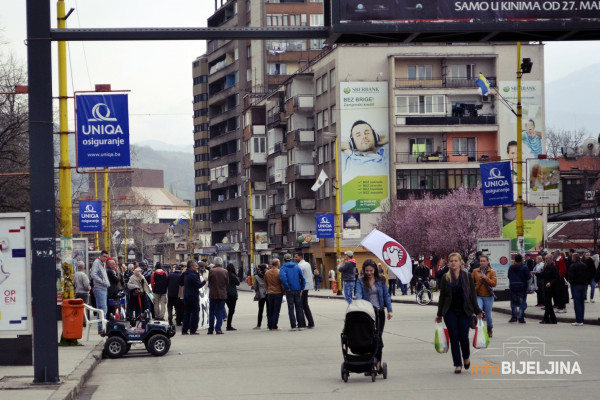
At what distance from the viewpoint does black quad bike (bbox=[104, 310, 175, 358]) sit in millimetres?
21406

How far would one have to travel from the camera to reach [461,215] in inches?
3297

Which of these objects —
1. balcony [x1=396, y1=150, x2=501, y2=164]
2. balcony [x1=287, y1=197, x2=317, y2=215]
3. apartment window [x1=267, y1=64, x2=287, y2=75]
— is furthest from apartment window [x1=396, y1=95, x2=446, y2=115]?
apartment window [x1=267, y1=64, x2=287, y2=75]

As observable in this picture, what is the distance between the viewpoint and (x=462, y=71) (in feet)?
293

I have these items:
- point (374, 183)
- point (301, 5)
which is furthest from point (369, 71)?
point (301, 5)

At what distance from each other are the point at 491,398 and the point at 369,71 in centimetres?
7734

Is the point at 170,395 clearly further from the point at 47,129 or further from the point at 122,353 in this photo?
the point at 122,353

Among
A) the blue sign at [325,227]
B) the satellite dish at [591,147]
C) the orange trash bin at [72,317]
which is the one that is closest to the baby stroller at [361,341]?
the orange trash bin at [72,317]

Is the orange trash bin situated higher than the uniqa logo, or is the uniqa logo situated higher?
the uniqa logo

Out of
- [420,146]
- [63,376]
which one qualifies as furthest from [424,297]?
[420,146]

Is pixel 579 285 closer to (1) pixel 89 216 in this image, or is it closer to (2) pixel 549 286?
(2) pixel 549 286

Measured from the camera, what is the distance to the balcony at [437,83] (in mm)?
88438

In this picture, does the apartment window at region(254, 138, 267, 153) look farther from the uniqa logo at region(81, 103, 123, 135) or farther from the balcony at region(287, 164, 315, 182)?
the uniqa logo at region(81, 103, 123, 135)

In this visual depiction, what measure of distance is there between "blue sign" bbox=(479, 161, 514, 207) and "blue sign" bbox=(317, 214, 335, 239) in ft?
92.7

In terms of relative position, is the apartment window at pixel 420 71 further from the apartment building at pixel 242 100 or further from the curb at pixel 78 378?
the curb at pixel 78 378
